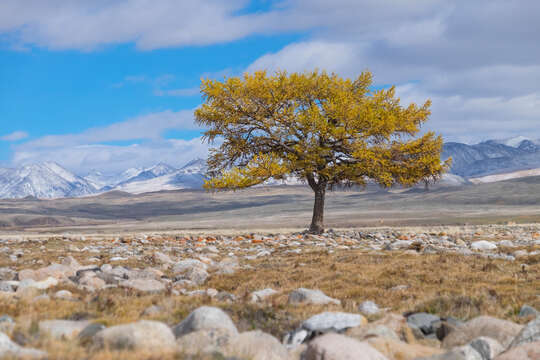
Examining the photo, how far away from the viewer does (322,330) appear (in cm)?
686

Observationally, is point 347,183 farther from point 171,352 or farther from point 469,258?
point 171,352

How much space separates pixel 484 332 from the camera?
6.90m

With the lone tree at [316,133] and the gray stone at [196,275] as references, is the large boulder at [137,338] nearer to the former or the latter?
the gray stone at [196,275]

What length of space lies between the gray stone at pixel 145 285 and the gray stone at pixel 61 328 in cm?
377

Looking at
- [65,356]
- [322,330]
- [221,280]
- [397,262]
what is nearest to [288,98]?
[397,262]

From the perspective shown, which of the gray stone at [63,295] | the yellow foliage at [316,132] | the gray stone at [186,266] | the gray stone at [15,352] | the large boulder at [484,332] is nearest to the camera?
the gray stone at [15,352]

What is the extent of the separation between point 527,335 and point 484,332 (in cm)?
67

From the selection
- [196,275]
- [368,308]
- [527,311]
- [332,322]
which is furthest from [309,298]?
[196,275]

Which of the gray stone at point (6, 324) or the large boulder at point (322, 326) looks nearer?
the gray stone at point (6, 324)

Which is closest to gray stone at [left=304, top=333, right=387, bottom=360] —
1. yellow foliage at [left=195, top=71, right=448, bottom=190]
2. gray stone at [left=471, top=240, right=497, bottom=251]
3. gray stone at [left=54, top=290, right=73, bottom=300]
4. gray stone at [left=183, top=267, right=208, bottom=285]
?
gray stone at [left=54, top=290, right=73, bottom=300]

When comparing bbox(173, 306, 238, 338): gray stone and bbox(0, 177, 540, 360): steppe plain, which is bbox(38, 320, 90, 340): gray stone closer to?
bbox(0, 177, 540, 360): steppe plain

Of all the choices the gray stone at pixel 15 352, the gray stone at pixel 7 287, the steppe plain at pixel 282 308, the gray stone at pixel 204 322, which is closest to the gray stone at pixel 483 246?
the steppe plain at pixel 282 308

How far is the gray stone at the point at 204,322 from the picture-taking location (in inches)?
251

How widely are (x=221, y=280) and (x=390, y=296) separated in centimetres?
427
